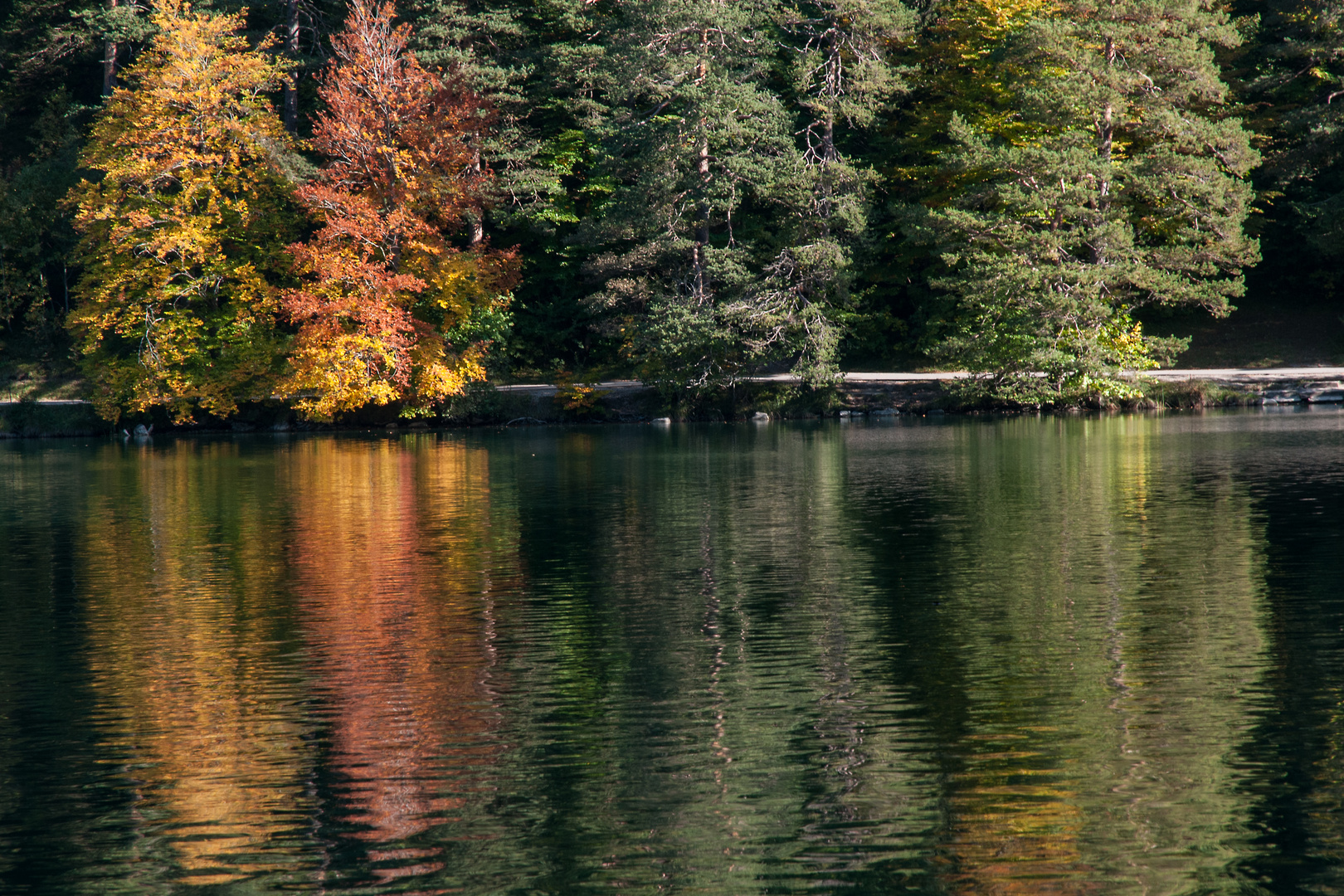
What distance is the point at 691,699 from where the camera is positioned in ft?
33.3

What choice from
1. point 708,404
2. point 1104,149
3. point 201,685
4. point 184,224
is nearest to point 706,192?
point 708,404

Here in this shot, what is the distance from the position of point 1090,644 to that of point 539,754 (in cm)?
521

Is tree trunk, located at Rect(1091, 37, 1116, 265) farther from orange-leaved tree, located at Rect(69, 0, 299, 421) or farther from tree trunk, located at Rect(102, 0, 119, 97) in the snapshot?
tree trunk, located at Rect(102, 0, 119, 97)

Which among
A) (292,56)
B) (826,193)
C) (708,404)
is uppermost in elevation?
(292,56)

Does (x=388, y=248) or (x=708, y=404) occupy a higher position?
(x=388, y=248)

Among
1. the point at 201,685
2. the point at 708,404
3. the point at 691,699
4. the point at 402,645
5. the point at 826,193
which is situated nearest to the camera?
the point at 691,699

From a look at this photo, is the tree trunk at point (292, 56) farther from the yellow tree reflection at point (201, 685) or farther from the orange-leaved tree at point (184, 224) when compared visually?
the yellow tree reflection at point (201, 685)

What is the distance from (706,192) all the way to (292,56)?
20.8m

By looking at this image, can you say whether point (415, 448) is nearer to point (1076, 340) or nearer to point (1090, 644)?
point (1076, 340)

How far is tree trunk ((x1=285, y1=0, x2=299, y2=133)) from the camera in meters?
53.0

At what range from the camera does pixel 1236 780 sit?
315 inches

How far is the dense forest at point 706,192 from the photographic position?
41531mm

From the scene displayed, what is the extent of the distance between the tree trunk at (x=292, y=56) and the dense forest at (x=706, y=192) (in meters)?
1.96

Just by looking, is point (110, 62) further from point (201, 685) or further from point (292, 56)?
point (201, 685)
